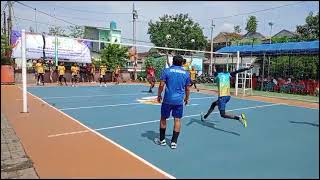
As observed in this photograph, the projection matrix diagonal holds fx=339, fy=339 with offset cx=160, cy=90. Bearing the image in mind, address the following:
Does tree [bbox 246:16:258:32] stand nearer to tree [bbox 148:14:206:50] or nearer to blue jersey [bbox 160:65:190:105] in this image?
tree [bbox 148:14:206:50]

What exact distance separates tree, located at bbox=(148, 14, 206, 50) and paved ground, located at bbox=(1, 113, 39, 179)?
39795mm

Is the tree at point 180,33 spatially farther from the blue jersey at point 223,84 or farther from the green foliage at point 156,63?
the blue jersey at point 223,84

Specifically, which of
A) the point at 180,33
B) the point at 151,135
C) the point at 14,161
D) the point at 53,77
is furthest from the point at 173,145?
the point at 180,33

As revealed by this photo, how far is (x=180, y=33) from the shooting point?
46719 millimetres

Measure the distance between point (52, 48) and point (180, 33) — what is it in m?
24.1

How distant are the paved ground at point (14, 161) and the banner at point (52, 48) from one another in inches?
707

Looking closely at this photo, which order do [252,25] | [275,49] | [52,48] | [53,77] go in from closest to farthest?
1. [275,49]
2. [52,48]
3. [53,77]
4. [252,25]

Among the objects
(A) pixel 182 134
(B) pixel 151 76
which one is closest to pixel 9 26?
(B) pixel 151 76

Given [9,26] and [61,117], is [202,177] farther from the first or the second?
[9,26]

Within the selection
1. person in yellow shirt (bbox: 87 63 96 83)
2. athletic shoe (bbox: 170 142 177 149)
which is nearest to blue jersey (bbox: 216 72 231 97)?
athletic shoe (bbox: 170 142 177 149)

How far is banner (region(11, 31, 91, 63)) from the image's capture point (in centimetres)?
2453

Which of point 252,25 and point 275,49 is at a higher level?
point 252,25

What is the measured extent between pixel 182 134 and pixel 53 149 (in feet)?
9.69

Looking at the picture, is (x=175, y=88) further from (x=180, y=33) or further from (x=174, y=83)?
(x=180, y=33)
